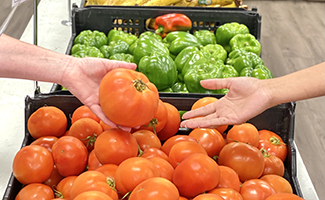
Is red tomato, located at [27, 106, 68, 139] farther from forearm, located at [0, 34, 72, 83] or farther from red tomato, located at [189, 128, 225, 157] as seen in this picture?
red tomato, located at [189, 128, 225, 157]

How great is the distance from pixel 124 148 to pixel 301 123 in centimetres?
255

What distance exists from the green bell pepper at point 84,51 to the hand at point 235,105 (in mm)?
1134

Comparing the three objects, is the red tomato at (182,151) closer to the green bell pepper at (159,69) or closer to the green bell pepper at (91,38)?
the green bell pepper at (159,69)

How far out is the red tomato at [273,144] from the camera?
5.50 feet

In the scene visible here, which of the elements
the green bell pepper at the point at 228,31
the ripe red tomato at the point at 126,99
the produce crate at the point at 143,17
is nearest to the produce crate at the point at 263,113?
the ripe red tomato at the point at 126,99

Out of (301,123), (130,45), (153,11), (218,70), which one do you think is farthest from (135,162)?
(301,123)

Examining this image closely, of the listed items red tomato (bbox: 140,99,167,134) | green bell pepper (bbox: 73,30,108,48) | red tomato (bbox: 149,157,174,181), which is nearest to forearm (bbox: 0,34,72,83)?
red tomato (bbox: 140,99,167,134)

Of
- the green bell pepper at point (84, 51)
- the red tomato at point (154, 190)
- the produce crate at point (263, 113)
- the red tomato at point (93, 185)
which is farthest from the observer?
the green bell pepper at point (84, 51)

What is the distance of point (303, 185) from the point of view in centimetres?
177

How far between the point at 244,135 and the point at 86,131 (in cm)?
72

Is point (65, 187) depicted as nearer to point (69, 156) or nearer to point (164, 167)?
point (69, 156)

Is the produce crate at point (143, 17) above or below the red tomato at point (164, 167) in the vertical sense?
above

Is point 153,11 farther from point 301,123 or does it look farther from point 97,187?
point 97,187

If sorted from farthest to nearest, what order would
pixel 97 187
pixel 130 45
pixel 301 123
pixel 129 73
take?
pixel 301 123
pixel 130 45
pixel 129 73
pixel 97 187
